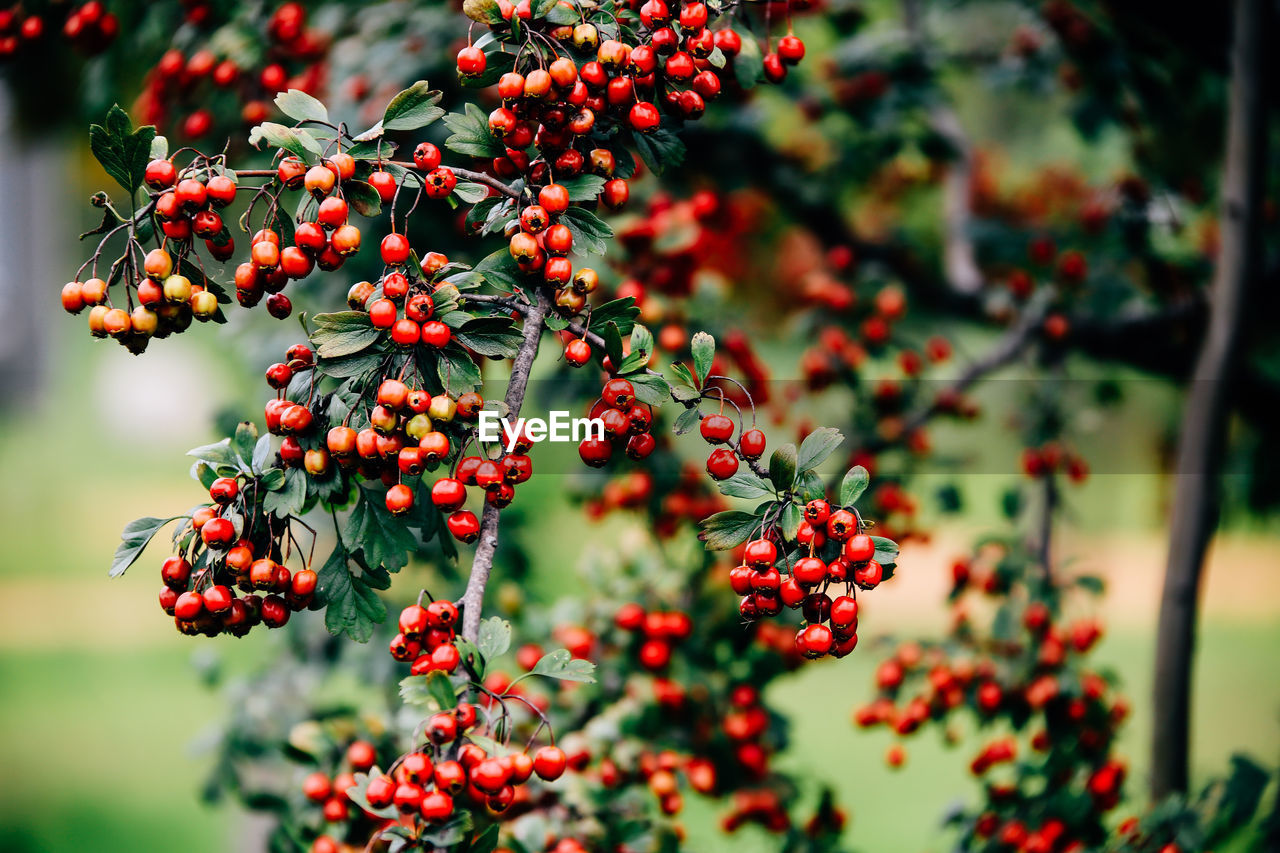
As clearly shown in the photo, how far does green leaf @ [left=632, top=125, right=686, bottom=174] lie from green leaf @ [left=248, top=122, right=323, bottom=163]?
40 cm

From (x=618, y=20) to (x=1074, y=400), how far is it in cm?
244

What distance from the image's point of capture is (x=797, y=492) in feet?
3.51

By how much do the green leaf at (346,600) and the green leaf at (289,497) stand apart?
8 cm

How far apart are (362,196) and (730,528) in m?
0.57

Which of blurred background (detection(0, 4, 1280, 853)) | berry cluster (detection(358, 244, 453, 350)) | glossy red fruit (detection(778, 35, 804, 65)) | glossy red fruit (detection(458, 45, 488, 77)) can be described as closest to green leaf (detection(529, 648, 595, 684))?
berry cluster (detection(358, 244, 453, 350))

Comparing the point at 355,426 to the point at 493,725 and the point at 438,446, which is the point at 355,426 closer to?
the point at 438,446

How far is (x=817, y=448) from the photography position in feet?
3.52

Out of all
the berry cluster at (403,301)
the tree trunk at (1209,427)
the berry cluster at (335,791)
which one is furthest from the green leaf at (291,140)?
the tree trunk at (1209,427)

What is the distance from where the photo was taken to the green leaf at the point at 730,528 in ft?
3.48

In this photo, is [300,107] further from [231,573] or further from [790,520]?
[790,520]

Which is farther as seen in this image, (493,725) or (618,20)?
(618,20)

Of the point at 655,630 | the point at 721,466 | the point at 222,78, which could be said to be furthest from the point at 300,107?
the point at 655,630

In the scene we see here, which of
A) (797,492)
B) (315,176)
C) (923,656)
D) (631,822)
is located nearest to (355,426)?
(315,176)

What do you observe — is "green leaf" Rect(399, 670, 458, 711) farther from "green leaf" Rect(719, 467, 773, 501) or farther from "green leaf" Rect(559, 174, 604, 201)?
"green leaf" Rect(559, 174, 604, 201)
